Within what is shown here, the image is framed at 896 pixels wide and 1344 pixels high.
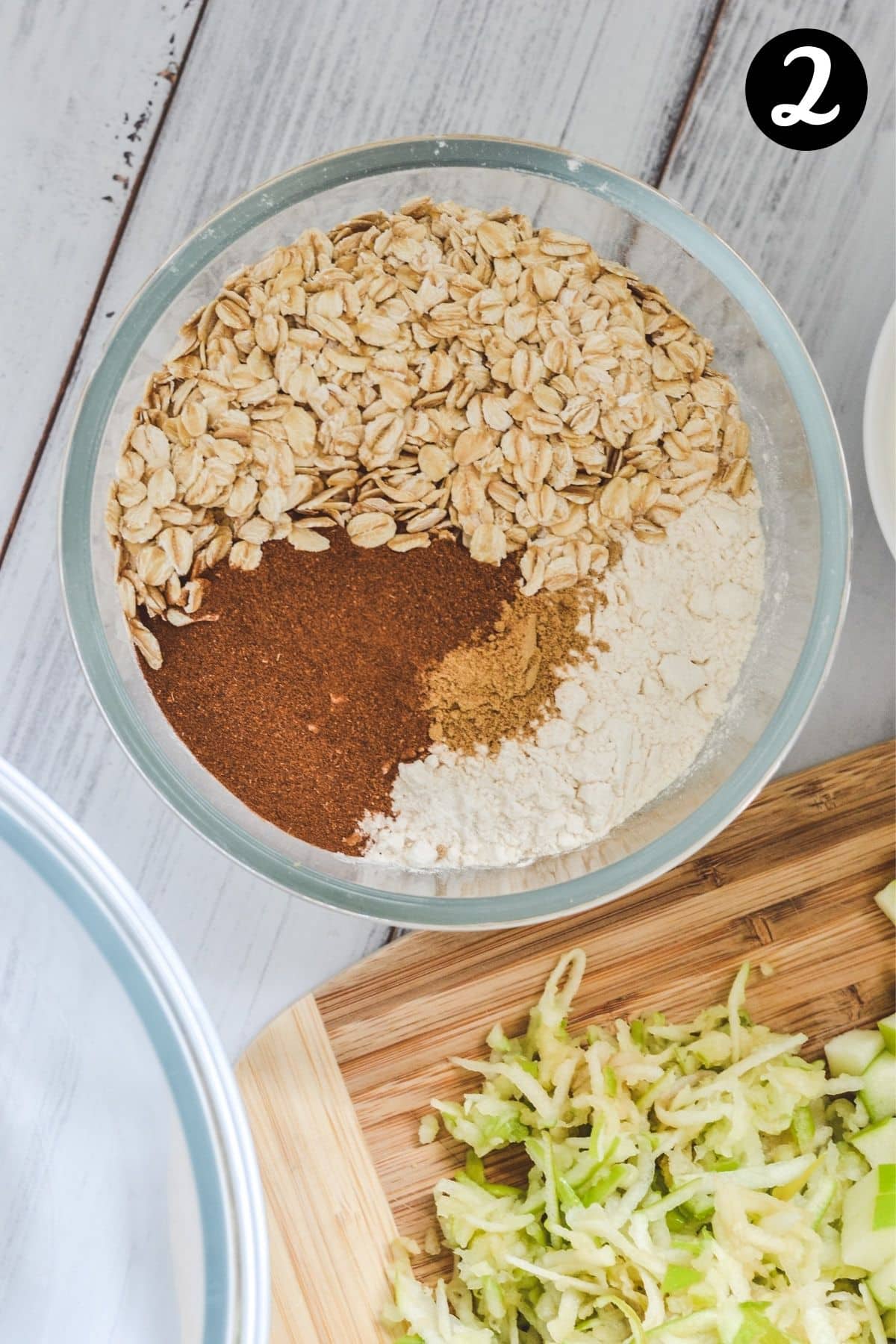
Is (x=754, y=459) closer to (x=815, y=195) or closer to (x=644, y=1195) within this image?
(x=815, y=195)

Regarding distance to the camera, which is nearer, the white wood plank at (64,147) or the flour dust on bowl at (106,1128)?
the flour dust on bowl at (106,1128)

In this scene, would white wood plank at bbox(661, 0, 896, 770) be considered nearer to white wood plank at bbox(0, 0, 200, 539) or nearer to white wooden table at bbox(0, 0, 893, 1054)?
white wooden table at bbox(0, 0, 893, 1054)

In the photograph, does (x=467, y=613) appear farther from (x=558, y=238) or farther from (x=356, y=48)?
(x=356, y=48)

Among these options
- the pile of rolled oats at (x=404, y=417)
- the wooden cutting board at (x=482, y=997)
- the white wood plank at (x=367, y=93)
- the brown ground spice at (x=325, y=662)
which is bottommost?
the wooden cutting board at (x=482, y=997)

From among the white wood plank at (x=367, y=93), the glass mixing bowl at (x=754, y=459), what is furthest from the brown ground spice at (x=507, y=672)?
the white wood plank at (x=367, y=93)

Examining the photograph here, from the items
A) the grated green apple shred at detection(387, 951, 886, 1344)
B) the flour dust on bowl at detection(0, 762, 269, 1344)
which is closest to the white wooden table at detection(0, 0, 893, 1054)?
the flour dust on bowl at detection(0, 762, 269, 1344)

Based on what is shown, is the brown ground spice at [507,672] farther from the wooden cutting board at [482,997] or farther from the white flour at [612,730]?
the wooden cutting board at [482,997]
